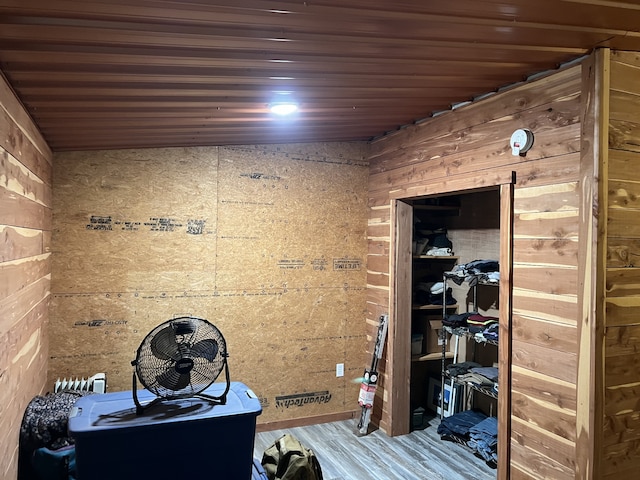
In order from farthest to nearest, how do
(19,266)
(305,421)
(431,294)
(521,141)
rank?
(431,294) → (305,421) → (521,141) → (19,266)

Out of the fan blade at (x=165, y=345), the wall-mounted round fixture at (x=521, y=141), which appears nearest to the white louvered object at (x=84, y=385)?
the fan blade at (x=165, y=345)

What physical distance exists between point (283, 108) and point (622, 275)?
1.96 m

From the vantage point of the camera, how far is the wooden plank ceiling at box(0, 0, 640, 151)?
1521 millimetres

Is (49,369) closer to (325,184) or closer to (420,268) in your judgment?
(325,184)

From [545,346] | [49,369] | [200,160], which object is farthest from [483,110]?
[49,369]

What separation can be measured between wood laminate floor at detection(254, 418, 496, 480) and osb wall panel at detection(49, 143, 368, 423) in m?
0.27

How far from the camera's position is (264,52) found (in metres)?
1.87

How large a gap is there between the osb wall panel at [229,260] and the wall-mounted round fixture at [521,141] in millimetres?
1787

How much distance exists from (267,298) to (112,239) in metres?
1.29

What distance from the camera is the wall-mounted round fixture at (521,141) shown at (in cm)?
251

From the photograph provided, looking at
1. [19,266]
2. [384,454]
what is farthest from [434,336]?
[19,266]

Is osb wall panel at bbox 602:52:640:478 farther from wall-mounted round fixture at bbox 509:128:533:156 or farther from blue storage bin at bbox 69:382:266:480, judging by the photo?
blue storage bin at bbox 69:382:266:480

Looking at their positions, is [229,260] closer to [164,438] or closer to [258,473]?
[258,473]

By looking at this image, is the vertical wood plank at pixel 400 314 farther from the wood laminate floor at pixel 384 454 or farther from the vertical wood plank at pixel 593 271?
the vertical wood plank at pixel 593 271
